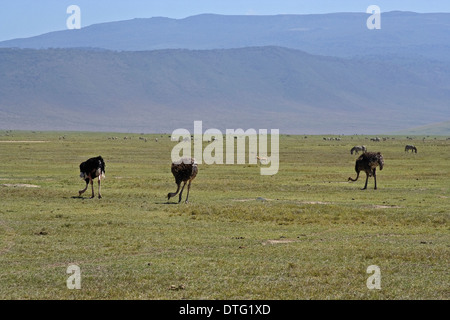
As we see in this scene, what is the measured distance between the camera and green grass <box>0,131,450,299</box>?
12.8 meters

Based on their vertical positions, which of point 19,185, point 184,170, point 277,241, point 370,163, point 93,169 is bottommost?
point 277,241

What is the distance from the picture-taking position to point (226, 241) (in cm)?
1777

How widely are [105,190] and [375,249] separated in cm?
1587

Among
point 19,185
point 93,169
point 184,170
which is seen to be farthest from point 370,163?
point 19,185

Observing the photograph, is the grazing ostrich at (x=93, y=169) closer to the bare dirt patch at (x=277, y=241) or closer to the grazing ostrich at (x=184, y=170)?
the grazing ostrich at (x=184, y=170)

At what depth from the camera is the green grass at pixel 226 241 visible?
12.8 m

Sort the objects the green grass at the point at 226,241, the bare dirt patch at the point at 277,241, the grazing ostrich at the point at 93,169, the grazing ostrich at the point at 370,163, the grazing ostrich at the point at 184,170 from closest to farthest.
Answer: the green grass at the point at 226,241, the bare dirt patch at the point at 277,241, the grazing ostrich at the point at 184,170, the grazing ostrich at the point at 93,169, the grazing ostrich at the point at 370,163

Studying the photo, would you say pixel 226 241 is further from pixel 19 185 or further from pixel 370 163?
pixel 370 163

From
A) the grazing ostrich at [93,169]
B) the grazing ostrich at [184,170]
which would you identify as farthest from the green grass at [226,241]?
the grazing ostrich at [184,170]

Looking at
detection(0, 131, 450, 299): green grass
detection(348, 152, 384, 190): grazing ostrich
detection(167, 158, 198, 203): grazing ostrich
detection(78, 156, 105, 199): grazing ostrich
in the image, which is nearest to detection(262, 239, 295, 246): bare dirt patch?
detection(0, 131, 450, 299): green grass

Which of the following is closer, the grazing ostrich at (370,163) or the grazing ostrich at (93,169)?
the grazing ostrich at (93,169)

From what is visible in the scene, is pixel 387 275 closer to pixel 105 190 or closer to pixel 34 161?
pixel 105 190

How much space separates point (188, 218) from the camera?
21.8m
